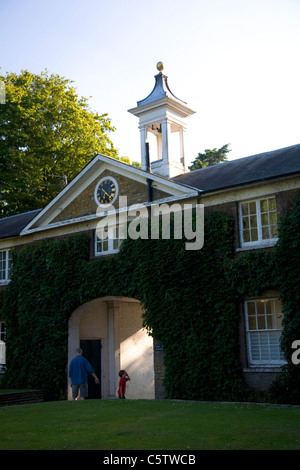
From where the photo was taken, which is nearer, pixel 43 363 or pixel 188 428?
pixel 188 428

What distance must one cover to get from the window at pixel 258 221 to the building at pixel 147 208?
30 mm

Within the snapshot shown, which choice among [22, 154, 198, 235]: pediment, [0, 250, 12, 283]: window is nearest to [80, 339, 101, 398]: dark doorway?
[0, 250, 12, 283]: window

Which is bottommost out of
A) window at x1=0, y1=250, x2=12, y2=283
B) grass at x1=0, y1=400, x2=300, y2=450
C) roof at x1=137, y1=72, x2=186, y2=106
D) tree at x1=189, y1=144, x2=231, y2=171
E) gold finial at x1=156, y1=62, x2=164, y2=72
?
grass at x1=0, y1=400, x2=300, y2=450

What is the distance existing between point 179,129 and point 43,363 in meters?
11.0

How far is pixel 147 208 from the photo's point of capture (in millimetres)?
18281

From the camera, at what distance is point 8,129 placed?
103 ft

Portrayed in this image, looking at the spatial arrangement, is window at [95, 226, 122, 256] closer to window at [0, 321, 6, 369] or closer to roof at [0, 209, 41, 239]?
roof at [0, 209, 41, 239]

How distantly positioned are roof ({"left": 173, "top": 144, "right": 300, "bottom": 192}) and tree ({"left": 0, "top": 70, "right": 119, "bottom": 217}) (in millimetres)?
14000

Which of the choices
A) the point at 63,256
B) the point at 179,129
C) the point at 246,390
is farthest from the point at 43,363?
the point at 179,129

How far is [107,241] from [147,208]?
2.27m

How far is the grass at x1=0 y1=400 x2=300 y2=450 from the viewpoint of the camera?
26.5 ft

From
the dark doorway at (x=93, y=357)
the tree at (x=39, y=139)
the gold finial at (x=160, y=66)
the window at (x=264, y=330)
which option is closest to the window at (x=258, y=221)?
the window at (x=264, y=330)

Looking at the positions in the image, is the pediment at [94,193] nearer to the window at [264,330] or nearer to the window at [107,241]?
the window at [107,241]
